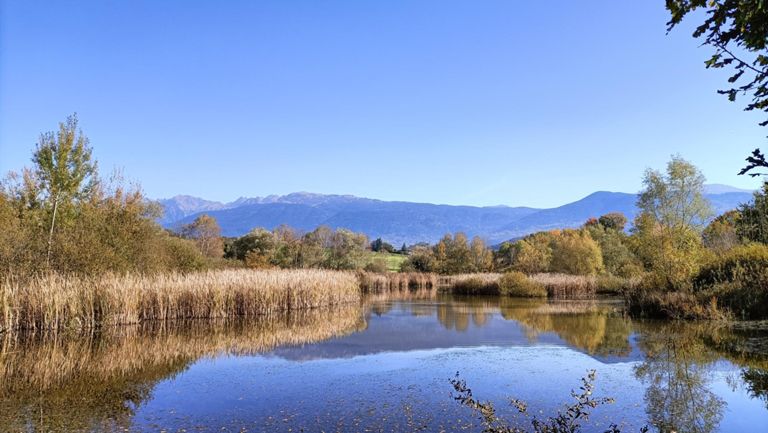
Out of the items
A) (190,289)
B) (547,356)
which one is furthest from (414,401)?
(190,289)

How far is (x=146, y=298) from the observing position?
53.3ft

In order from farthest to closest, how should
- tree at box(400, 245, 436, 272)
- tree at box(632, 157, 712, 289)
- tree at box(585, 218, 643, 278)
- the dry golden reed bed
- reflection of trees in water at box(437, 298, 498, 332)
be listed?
tree at box(400, 245, 436, 272) < tree at box(585, 218, 643, 278) < tree at box(632, 157, 712, 289) < reflection of trees in water at box(437, 298, 498, 332) < the dry golden reed bed

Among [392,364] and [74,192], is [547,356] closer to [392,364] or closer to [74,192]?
[392,364]

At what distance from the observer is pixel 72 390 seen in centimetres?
782

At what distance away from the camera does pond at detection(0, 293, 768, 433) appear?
6.28 m

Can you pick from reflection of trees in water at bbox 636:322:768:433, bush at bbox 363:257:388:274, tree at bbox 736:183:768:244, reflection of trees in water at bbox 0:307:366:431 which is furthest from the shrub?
bush at bbox 363:257:388:274

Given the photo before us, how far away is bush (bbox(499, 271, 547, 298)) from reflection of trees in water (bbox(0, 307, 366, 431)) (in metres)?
16.5

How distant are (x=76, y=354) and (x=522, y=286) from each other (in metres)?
25.8

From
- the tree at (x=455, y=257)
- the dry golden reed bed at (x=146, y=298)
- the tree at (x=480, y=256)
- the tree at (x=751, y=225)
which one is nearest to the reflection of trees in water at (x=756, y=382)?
the dry golden reed bed at (x=146, y=298)

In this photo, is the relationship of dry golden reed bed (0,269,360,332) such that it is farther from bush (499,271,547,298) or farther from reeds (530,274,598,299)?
reeds (530,274,598,299)

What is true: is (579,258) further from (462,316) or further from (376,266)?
(462,316)

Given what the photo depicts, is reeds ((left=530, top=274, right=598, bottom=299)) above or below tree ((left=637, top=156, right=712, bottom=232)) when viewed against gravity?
below

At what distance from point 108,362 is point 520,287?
85.0 feet

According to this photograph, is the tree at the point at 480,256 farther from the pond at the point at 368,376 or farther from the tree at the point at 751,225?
the pond at the point at 368,376
